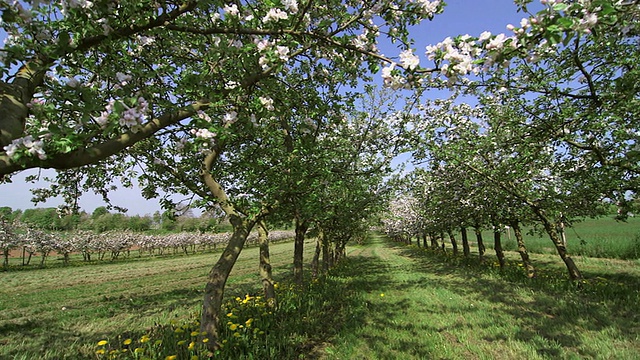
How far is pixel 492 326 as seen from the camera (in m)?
7.42

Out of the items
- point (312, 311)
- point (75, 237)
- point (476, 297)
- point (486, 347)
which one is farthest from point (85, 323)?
point (75, 237)

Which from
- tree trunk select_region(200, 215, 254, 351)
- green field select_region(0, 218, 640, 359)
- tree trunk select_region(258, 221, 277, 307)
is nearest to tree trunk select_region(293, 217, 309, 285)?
green field select_region(0, 218, 640, 359)

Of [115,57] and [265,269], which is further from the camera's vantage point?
[265,269]

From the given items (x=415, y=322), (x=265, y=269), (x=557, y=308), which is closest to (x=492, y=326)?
(x=415, y=322)

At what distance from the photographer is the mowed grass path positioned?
591 centimetres

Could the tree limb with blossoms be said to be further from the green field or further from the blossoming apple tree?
the green field

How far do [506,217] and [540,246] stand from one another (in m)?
21.9

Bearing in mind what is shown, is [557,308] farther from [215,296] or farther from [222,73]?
[222,73]

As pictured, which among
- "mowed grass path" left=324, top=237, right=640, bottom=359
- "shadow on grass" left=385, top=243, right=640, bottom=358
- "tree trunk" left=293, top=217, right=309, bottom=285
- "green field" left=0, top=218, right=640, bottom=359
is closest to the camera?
Answer: "mowed grass path" left=324, top=237, right=640, bottom=359

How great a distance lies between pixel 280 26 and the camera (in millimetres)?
3445

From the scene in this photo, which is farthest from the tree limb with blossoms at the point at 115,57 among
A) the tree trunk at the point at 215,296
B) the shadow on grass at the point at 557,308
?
the shadow on grass at the point at 557,308

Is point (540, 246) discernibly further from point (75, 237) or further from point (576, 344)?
point (75, 237)

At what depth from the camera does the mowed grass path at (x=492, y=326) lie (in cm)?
591

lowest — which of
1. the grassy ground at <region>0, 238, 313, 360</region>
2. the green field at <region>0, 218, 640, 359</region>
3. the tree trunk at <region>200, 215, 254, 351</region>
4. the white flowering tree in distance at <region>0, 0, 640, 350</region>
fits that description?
the grassy ground at <region>0, 238, 313, 360</region>
